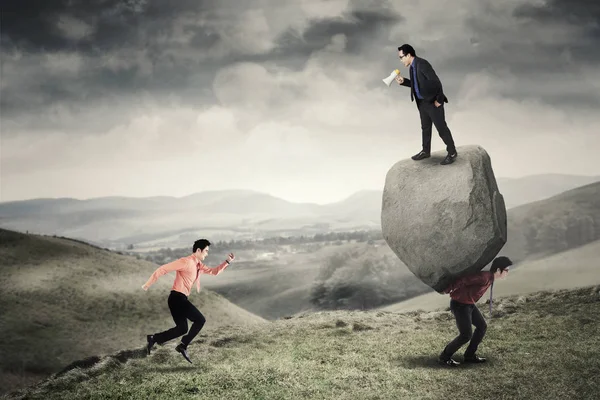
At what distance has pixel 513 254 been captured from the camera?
36344mm

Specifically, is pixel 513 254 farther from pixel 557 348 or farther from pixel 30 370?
pixel 30 370

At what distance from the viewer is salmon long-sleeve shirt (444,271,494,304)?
10.6 m

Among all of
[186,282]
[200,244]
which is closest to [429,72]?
[200,244]

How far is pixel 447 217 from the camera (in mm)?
11180

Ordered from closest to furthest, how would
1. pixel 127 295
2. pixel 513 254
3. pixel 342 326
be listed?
pixel 342 326 → pixel 127 295 → pixel 513 254

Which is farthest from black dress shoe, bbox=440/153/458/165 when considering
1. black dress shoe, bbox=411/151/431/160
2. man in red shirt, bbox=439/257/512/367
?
man in red shirt, bbox=439/257/512/367

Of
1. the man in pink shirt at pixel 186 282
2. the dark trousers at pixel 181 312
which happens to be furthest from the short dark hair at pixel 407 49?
the dark trousers at pixel 181 312

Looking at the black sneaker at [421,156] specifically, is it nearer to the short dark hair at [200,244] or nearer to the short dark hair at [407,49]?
the short dark hair at [407,49]

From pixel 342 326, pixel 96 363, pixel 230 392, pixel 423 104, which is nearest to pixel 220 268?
pixel 230 392

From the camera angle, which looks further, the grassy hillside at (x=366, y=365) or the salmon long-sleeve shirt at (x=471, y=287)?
the salmon long-sleeve shirt at (x=471, y=287)

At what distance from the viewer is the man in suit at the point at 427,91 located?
1122cm

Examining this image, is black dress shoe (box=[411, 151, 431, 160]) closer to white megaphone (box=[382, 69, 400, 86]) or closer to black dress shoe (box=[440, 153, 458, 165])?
black dress shoe (box=[440, 153, 458, 165])

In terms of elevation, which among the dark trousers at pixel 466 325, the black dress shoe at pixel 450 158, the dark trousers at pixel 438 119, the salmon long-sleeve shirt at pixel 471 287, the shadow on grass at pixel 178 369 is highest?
the dark trousers at pixel 438 119

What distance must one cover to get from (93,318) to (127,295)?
2.39 m
